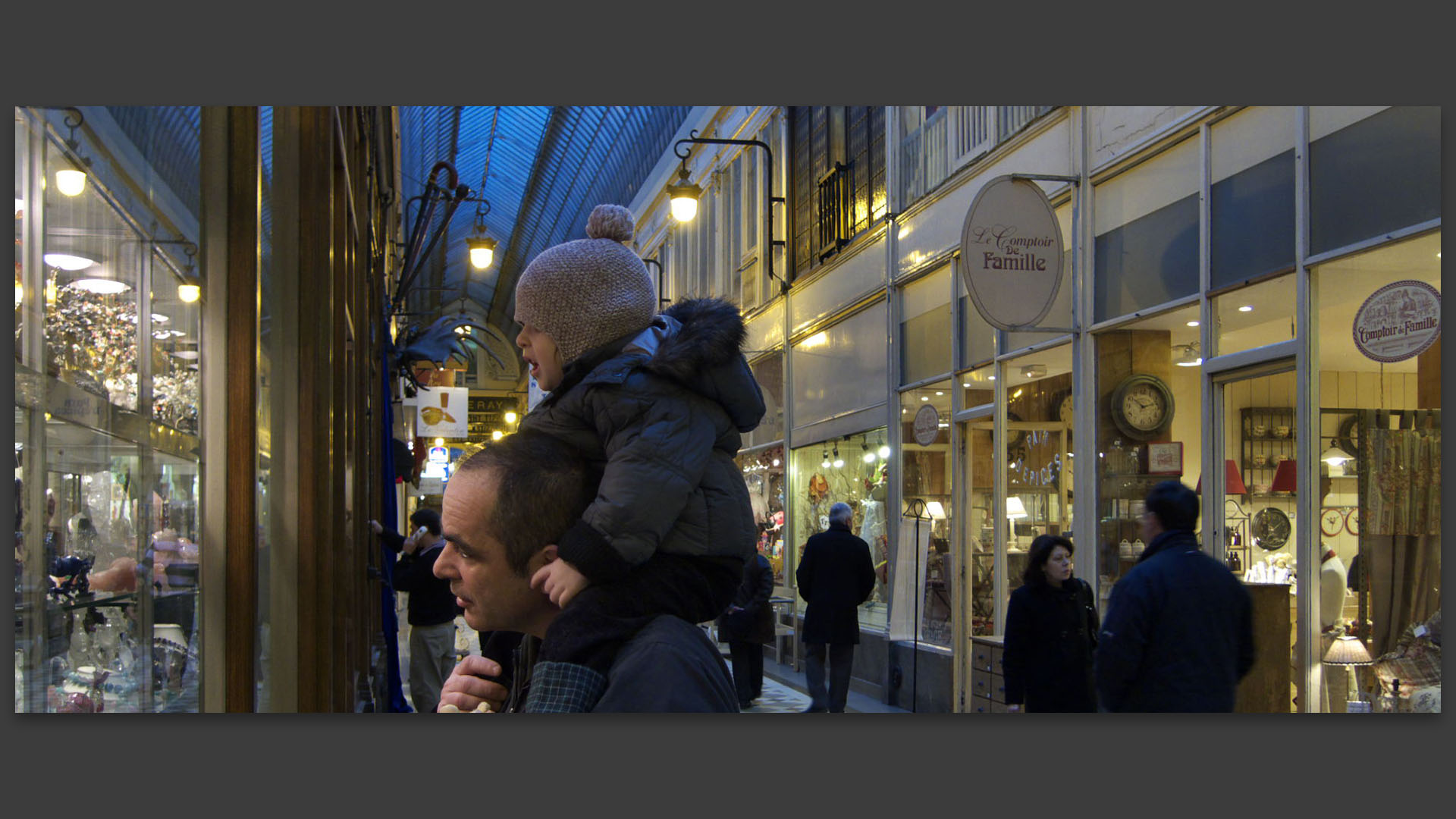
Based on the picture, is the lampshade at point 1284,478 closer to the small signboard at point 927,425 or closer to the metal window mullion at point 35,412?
the small signboard at point 927,425

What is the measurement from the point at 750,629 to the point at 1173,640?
583cm

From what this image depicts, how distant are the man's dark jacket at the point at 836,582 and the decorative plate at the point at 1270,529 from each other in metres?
3.15

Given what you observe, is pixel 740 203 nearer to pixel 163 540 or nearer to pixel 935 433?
pixel 935 433

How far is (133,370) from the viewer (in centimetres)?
289

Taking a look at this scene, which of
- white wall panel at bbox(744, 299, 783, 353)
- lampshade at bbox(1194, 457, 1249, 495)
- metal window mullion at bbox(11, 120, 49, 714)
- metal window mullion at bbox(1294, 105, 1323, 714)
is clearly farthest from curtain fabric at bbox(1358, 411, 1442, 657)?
white wall panel at bbox(744, 299, 783, 353)

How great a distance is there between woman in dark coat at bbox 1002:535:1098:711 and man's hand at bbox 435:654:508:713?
4423 millimetres

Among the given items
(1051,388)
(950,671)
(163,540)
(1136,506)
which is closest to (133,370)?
(163,540)

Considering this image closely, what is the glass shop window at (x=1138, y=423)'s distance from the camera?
285 inches

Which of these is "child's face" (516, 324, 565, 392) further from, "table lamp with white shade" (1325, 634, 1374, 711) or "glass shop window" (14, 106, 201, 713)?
"table lamp with white shade" (1325, 634, 1374, 711)

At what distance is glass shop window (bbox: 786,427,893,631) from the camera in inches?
467

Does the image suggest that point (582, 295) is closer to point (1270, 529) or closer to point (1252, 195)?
point (1270, 529)

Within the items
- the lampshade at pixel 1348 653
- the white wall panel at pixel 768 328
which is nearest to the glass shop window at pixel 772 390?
the white wall panel at pixel 768 328

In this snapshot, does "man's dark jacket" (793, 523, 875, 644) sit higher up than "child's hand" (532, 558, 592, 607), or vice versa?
"child's hand" (532, 558, 592, 607)

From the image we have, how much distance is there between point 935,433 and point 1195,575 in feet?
20.6
